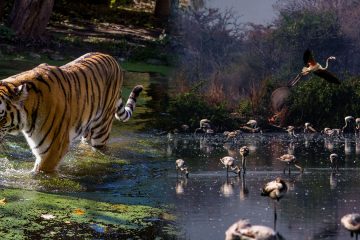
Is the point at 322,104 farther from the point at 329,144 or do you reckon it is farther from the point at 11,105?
the point at 11,105

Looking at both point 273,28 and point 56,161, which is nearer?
point 56,161

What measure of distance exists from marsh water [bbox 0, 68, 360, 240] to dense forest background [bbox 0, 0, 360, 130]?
1.66 m

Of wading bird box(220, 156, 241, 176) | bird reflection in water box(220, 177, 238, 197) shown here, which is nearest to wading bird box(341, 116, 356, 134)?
wading bird box(220, 156, 241, 176)

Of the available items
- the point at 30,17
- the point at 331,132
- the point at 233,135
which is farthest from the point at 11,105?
the point at 30,17

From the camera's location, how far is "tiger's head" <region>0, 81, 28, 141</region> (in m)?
9.24

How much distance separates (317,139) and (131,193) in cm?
522

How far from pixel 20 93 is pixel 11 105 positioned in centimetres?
15

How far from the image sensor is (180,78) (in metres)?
17.3

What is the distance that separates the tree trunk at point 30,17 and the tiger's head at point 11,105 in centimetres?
1187

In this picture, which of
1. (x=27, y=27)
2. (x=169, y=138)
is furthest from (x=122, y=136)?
(x=27, y=27)

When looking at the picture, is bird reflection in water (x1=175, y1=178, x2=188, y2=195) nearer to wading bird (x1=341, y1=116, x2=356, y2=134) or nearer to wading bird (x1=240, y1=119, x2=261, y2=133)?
wading bird (x1=240, y1=119, x2=261, y2=133)

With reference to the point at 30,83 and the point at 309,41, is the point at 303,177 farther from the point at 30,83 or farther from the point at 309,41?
the point at 309,41

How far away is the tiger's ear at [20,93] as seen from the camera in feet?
30.3

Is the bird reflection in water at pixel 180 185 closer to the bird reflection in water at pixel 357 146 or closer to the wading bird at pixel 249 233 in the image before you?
the wading bird at pixel 249 233
